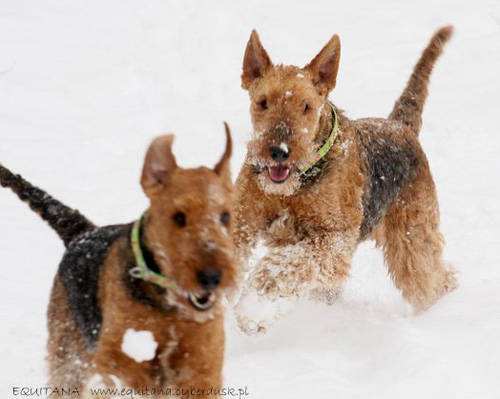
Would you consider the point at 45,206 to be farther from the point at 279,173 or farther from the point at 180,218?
the point at 279,173

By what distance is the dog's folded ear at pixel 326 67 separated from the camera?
4.67 m

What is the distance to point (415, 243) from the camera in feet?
18.1

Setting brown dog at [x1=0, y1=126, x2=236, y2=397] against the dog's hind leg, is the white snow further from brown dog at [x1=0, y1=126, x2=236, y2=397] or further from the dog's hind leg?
the dog's hind leg

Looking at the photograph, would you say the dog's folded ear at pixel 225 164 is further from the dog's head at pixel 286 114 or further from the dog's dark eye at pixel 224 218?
the dog's head at pixel 286 114

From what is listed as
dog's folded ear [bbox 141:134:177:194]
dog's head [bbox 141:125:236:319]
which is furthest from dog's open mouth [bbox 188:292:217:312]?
dog's folded ear [bbox 141:134:177:194]

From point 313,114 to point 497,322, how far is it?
5.43 ft

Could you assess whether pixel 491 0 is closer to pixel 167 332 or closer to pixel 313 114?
pixel 313 114

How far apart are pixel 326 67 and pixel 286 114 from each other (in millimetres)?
535

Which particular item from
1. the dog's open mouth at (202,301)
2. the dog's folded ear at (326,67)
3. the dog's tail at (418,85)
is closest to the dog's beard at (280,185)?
the dog's folded ear at (326,67)

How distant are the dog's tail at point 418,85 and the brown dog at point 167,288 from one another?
124 inches

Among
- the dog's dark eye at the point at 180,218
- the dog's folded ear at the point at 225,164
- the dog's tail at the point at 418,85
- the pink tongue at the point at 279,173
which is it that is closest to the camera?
the dog's dark eye at the point at 180,218

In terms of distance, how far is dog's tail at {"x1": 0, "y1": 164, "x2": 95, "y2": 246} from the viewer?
143 inches

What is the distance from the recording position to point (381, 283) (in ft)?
20.1

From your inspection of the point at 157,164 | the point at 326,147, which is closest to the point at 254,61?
the point at 326,147
